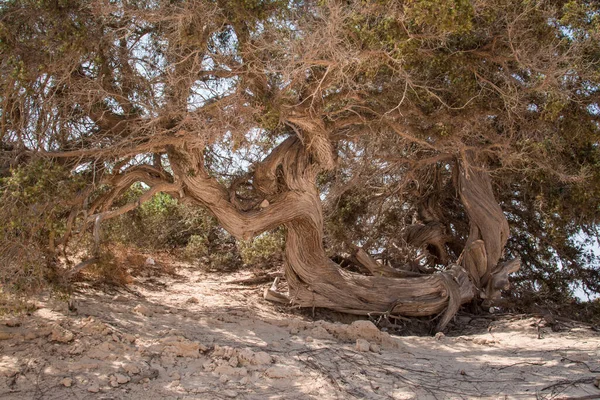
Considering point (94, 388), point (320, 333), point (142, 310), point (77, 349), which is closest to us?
point (94, 388)

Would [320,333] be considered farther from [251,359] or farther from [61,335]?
[61,335]

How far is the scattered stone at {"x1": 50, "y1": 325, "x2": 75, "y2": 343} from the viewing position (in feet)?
18.0

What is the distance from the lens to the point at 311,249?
871cm

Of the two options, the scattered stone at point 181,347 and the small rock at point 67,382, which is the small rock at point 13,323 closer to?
the small rock at point 67,382

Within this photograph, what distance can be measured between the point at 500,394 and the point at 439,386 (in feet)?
1.69

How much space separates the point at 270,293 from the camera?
905 cm

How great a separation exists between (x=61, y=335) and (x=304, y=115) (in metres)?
3.71

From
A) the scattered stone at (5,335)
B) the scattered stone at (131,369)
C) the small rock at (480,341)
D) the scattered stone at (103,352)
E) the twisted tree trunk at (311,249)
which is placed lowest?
the scattered stone at (131,369)

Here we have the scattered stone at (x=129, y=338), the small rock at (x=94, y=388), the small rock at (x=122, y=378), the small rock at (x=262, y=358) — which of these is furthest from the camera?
the scattered stone at (x=129, y=338)

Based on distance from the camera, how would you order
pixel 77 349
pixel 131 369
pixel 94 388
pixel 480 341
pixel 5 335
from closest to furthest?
pixel 94 388
pixel 131 369
pixel 77 349
pixel 5 335
pixel 480 341

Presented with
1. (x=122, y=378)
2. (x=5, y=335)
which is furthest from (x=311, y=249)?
(x=5, y=335)

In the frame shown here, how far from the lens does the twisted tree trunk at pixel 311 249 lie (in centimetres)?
788

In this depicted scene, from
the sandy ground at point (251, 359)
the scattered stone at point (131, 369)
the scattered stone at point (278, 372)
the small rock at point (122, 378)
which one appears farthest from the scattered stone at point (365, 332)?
the small rock at point (122, 378)

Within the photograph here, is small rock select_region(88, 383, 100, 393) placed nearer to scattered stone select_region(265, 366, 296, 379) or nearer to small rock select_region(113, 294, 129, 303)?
scattered stone select_region(265, 366, 296, 379)
